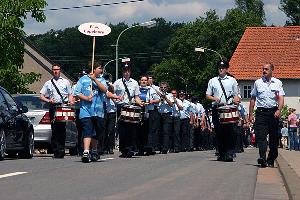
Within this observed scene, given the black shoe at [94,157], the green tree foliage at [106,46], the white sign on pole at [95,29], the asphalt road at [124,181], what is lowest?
the asphalt road at [124,181]

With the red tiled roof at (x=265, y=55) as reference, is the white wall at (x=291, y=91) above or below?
below

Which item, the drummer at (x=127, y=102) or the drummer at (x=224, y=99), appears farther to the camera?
the drummer at (x=127, y=102)

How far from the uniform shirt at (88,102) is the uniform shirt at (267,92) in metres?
2.85

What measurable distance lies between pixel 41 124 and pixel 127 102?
2.66 meters

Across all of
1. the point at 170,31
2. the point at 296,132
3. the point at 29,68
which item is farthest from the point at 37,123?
the point at 170,31

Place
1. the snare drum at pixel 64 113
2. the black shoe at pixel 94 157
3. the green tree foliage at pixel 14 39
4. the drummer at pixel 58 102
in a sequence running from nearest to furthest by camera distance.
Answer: the black shoe at pixel 94 157
the snare drum at pixel 64 113
the drummer at pixel 58 102
the green tree foliage at pixel 14 39

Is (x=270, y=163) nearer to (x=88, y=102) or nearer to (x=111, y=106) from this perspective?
(x=88, y=102)

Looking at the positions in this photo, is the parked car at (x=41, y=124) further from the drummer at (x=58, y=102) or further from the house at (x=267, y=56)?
the house at (x=267, y=56)

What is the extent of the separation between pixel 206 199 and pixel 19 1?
2823 cm

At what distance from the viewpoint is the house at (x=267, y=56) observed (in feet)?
309

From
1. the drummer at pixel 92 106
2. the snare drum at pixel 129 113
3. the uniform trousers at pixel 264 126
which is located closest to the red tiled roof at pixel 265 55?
the snare drum at pixel 129 113

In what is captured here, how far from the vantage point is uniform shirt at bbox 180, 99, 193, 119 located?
3161 centimetres

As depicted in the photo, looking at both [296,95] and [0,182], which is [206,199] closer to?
[0,182]

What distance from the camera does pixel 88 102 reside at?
61.0 feet
